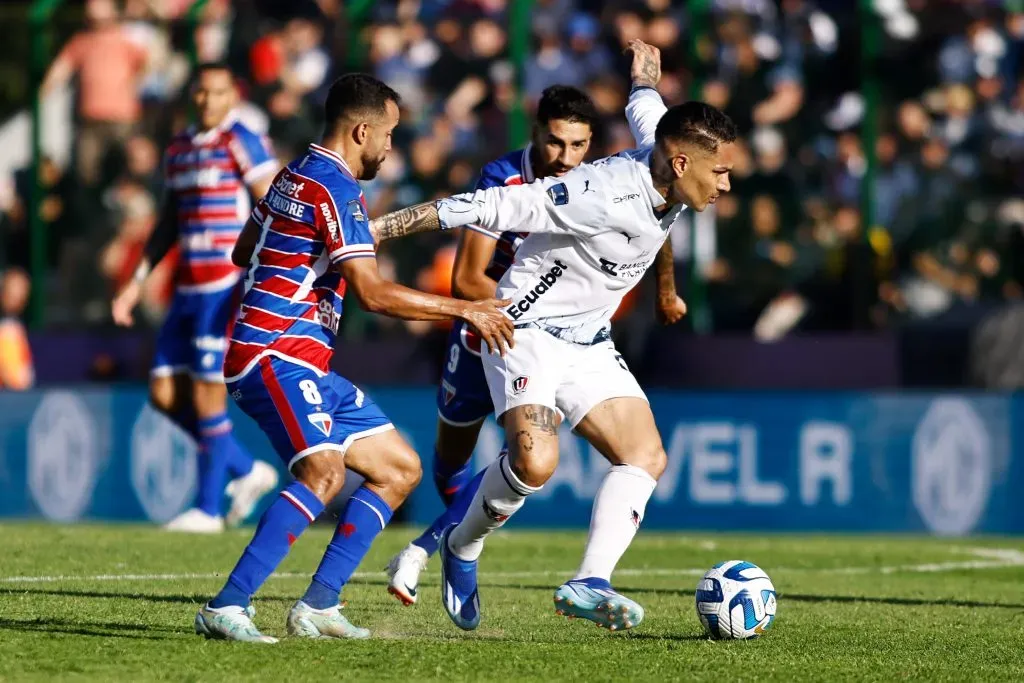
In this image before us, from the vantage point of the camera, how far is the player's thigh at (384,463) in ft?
22.6

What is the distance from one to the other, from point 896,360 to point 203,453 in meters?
5.82

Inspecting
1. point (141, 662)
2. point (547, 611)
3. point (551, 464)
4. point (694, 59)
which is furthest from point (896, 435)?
point (141, 662)

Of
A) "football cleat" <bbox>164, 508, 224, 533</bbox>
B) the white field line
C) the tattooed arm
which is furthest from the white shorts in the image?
"football cleat" <bbox>164, 508, 224, 533</bbox>

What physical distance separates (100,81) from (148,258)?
5709 mm

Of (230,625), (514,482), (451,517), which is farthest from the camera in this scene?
(451,517)

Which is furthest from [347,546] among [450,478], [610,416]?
[450,478]

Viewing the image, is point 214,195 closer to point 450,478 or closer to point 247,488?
point 247,488

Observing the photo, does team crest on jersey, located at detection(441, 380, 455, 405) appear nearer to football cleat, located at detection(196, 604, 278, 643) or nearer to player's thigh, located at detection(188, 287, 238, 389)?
football cleat, located at detection(196, 604, 278, 643)

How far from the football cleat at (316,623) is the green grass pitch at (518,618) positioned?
13 cm

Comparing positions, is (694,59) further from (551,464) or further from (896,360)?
(551,464)

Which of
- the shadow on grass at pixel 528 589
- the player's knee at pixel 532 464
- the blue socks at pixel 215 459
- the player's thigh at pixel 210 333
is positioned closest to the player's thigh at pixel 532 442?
the player's knee at pixel 532 464

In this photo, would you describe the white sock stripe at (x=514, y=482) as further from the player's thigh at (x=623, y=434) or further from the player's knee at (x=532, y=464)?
the player's thigh at (x=623, y=434)

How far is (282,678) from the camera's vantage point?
5.59 m

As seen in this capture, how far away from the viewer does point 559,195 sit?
22.9 feet
